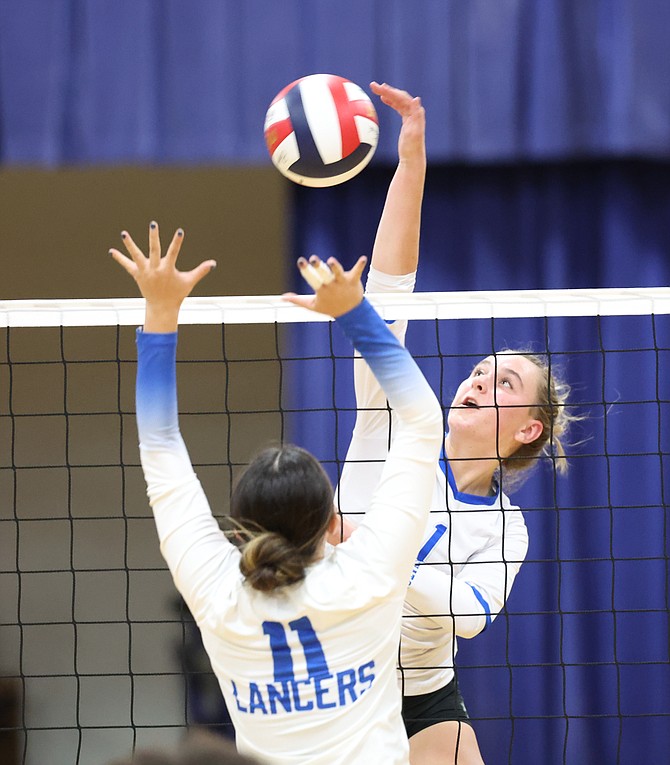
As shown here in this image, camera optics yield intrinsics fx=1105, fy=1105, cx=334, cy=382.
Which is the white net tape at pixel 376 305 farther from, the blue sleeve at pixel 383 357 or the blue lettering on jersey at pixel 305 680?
the blue lettering on jersey at pixel 305 680

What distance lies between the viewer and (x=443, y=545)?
2.62 m

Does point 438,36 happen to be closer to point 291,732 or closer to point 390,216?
point 390,216

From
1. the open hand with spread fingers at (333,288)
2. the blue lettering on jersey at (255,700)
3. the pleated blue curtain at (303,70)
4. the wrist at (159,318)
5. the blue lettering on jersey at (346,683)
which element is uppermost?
the pleated blue curtain at (303,70)

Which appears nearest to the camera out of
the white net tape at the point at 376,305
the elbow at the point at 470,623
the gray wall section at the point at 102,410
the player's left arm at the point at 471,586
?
the player's left arm at the point at 471,586

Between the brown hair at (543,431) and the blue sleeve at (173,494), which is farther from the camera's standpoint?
the brown hair at (543,431)

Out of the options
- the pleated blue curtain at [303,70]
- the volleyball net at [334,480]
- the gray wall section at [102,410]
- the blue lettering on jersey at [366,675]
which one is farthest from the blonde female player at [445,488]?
the gray wall section at [102,410]

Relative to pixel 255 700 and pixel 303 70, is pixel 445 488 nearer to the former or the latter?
pixel 255 700

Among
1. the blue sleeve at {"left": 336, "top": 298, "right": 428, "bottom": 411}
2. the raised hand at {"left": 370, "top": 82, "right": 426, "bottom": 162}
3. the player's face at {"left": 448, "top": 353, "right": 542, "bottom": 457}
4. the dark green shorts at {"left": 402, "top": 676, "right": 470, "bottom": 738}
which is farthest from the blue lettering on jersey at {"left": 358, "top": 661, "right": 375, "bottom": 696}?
the raised hand at {"left": 370, "top": 82, "right": 426, "bottom": 162}

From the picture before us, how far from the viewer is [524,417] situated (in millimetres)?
2809

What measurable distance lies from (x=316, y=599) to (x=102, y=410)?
185 inches

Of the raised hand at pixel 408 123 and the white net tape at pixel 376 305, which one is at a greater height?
the raised hand at pixel 408 123

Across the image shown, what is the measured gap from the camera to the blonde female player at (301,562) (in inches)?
65.6

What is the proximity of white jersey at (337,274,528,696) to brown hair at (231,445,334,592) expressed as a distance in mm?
762

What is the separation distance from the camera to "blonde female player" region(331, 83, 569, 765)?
2561 millimetres
